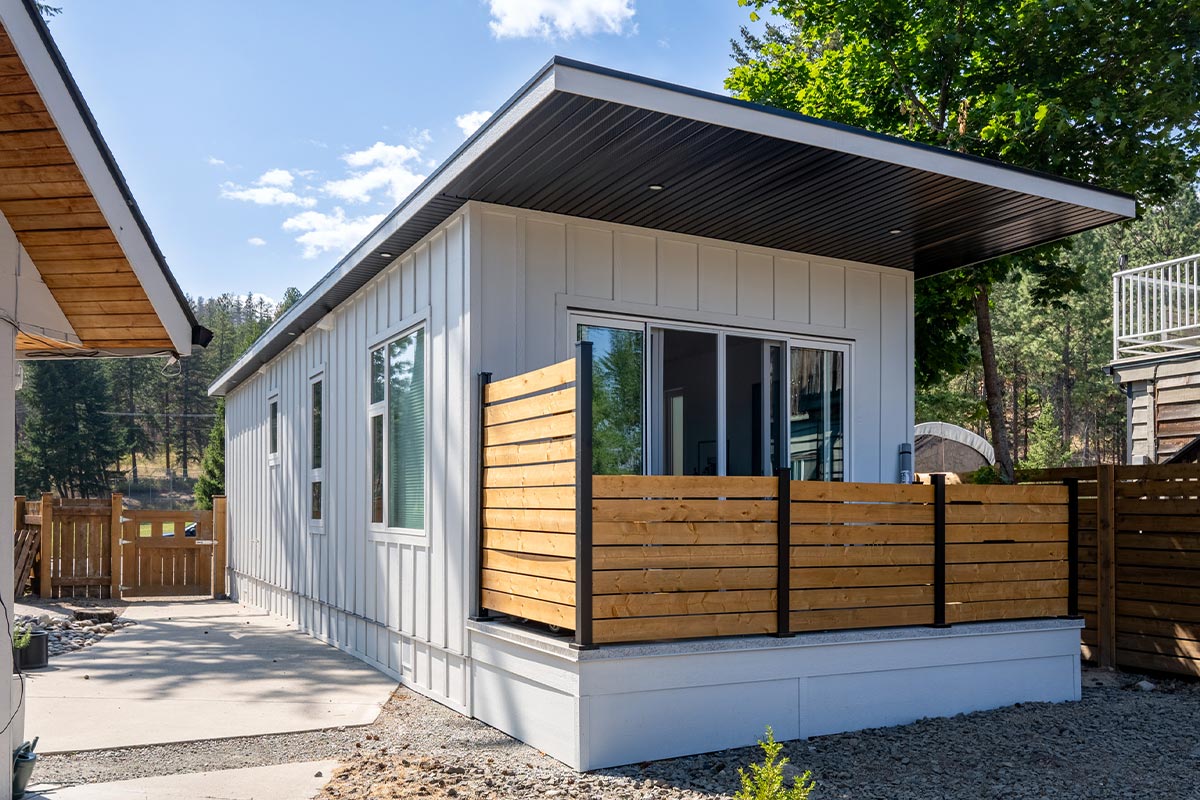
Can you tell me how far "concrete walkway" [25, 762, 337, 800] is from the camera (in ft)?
14.4

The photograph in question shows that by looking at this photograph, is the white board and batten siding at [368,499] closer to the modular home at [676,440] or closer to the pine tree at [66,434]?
the modular home at [676,440]

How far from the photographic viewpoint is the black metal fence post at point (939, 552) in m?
6.17

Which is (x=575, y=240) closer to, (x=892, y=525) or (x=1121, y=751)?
(x=892, y=525)

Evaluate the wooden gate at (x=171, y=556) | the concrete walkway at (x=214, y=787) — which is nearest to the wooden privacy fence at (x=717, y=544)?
the concrete walkway at (x=214, y=787)

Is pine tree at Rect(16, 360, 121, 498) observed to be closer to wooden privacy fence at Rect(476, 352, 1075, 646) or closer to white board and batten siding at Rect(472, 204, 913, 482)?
white board and batten siding at Rect(472, 204, 913, 482)

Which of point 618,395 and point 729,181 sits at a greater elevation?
point 729,181

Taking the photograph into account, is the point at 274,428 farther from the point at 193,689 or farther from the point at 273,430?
the point at 193,689

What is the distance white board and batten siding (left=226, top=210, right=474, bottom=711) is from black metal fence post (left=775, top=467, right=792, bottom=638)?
6.44ft

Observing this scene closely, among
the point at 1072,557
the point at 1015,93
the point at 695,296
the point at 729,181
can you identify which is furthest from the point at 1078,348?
the point at 729,181

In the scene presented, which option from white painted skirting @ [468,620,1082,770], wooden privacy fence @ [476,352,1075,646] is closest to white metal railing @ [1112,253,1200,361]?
wooden privacy fence @ [476,352,1075,646]

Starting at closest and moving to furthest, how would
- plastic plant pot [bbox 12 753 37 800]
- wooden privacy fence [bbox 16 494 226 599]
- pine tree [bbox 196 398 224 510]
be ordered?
1. plastic plant pot [bbox 12 753 37 800]
2. wooden privacy fence [bbox 16 494 226 599]
3. pine tree [bbox 196 398 224 510]

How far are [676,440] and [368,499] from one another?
283 centimetres

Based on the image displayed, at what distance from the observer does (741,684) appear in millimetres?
5363

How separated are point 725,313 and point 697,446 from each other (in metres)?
1.03
